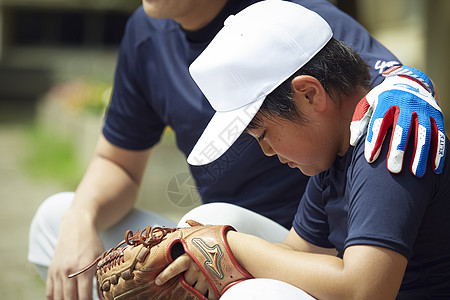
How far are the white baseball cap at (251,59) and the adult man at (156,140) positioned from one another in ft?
1.46

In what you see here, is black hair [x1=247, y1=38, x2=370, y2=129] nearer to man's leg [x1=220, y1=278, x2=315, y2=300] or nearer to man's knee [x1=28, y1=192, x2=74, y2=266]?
man's leg [x1=220, y1=278, x2=315, y2=300]

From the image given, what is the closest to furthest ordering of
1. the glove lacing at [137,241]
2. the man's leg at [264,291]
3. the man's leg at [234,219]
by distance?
1. the man's leg at [264,291]
2. the glove lacing at [137,241]
3. the man's leg at [234,219]

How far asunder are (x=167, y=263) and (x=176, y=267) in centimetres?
4

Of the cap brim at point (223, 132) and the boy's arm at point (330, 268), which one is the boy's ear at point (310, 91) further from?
the boy's arm at point (330, 268)

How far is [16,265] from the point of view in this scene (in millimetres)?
4258

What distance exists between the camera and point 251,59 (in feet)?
5.25

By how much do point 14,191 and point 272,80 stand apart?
5699 millimetres

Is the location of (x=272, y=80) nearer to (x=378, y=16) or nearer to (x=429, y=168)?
(x=429, y=168)

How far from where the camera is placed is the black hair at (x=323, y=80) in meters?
1.59

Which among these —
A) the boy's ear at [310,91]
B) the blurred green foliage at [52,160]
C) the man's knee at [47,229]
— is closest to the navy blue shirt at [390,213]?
the boy's ear at [310,91]

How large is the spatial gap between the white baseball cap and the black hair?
2cm

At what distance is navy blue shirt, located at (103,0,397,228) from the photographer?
2346 millimetres

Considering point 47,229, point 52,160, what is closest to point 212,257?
point 47,229

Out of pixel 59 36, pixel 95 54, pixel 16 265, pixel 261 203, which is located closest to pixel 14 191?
pixel 16 265
